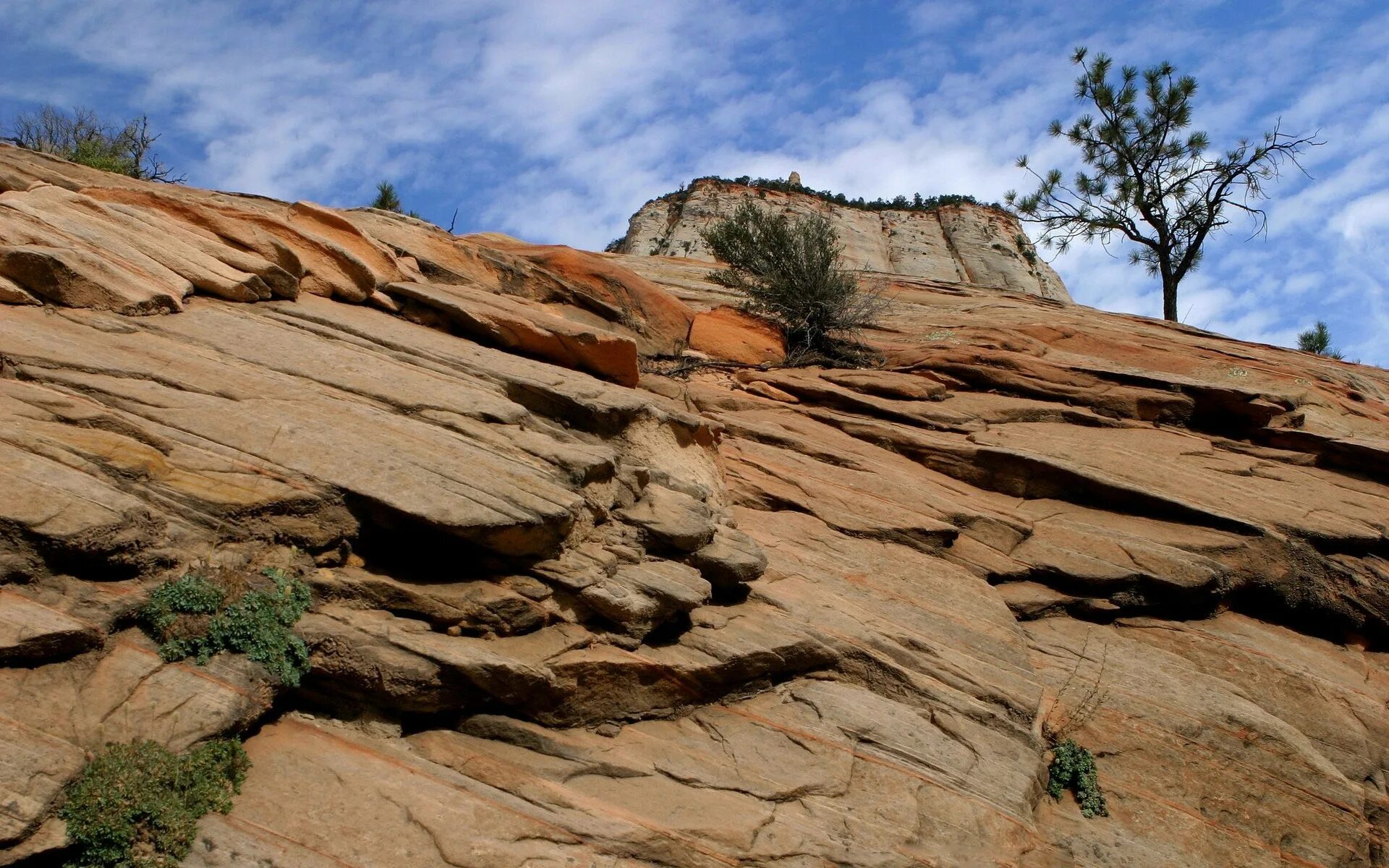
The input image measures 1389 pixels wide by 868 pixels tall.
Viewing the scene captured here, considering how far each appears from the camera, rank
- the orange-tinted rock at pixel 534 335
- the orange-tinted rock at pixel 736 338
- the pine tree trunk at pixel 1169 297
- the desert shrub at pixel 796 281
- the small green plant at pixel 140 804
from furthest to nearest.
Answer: the pine tree trunk at pixel 1169 297
the desert shrub at pixel 796 281
the orange-tinted rock at pixel 736 338
the orange-tinted rock at pixel 534 335
the small green plant at pixel 140 804

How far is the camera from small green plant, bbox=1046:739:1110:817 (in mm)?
7480

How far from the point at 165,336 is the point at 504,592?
3501 millimetres

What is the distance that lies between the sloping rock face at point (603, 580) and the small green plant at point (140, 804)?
0.11 metres

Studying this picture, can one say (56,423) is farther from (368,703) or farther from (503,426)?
(503,426)

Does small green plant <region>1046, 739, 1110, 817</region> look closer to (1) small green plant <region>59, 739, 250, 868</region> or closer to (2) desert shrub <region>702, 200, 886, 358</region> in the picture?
(1) small green plant <region>59, 739, 250, 868</region>

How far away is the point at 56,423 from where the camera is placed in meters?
5.52

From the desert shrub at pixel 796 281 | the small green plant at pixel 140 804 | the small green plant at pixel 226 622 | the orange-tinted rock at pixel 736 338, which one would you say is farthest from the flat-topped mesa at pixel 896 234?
the small green plant at pixel 140 804

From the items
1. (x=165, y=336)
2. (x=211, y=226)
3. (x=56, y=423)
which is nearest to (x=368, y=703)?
(x=56, y=423)

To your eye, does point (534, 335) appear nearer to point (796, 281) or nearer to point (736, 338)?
point (736, 338)

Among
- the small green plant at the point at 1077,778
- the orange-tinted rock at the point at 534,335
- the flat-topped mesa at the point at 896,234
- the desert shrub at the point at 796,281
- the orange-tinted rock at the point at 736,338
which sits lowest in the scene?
the small green plant at the point at 1077,778

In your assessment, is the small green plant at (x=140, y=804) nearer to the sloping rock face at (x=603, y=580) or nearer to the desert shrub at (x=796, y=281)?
the sloping rock face at (x=603, y=580)

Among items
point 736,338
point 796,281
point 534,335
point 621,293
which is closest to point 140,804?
point 534,335

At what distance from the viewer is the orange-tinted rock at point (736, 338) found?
1456cm

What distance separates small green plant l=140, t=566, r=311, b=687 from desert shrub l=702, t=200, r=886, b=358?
10.7 meters
